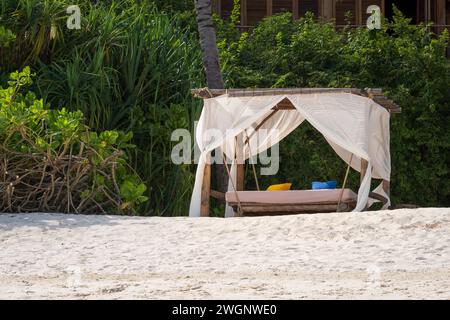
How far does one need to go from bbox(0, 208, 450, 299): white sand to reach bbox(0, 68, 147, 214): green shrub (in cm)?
42

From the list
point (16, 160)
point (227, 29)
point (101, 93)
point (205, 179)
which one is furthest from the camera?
point (227, 29)

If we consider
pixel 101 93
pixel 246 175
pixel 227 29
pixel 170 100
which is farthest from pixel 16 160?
pixel 227 29

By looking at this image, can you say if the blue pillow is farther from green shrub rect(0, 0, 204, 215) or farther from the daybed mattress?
green shrub rect(0, 0, 204, 215)

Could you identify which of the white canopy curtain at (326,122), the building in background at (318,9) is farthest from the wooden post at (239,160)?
the building in background at (318,9)

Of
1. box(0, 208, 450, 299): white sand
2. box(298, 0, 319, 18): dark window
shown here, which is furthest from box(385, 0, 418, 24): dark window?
box(0, 208, 450, 299): white sand

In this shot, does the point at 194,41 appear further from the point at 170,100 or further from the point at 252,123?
the point at 252,123

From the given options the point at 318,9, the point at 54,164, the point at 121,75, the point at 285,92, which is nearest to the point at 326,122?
the point at 285,92

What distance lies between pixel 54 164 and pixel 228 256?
2.96 m

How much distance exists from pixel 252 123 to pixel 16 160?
2576mm

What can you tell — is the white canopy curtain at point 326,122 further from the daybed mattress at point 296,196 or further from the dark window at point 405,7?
the dark window at point 405,7

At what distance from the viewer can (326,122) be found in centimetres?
1135

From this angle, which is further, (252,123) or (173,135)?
(173,135)

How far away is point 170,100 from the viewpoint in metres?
13.3

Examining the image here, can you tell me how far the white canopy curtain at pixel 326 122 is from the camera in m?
11.2
